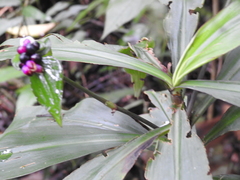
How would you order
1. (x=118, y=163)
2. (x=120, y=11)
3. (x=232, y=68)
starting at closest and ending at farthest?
1. (x=118, y=163)
2. (x=232, y=68)
3. (x=120, y=11)

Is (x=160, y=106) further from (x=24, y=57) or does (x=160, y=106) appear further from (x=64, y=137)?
(x=24, y=57)

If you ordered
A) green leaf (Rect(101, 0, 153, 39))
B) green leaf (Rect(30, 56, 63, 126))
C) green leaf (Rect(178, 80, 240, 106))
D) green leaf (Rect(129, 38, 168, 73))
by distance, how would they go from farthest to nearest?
green leaf (Rect(101, 0, 153, 39)), green leaf (Rect(129, 38, 168, 73)), green leaf (Rect(178, 80, 240, 106)), green leaf (Rect(30, 56, 63, 126))

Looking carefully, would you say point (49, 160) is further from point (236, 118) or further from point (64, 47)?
point (236, 118)

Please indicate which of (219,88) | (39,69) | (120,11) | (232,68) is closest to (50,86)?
(39,69)

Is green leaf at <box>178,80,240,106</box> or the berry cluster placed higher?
the berry cluster

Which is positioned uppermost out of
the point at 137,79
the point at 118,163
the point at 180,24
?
the point at 180,24

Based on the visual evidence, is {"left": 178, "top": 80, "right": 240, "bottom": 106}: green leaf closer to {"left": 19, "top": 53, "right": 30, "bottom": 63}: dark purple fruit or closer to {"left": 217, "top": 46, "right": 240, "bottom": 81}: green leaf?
{"left": 217, "top": 46, "right": 240, "bottom": 81}: green leaf

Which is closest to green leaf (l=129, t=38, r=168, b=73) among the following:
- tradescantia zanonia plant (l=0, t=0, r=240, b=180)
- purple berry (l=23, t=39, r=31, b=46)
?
tradescantia zanonia plant (l=0, t=0, r=240, b=180)
